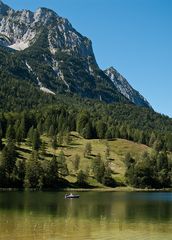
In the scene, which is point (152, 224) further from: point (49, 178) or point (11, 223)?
point (49, 178)

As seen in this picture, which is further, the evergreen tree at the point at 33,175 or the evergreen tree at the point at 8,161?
the evergreen tree at the point at 8,161

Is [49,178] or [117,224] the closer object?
[117,224]

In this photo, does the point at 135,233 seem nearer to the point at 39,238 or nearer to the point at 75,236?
the point at 75,236

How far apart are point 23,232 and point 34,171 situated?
13414 cm

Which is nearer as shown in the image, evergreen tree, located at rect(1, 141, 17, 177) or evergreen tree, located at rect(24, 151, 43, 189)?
evergreen tree, located at rect(24, 151, 43, 189)

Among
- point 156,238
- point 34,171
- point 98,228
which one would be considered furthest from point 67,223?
point 34,171

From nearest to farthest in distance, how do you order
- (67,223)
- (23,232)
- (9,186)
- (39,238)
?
(39,238) → (23,232) → (67,223) → (9,186)

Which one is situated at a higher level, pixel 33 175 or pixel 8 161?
pixel 8 161

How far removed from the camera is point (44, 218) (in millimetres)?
78375

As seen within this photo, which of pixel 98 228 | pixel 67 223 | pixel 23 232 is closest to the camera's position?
pixel 23 232

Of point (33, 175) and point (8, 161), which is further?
point (8, 161)

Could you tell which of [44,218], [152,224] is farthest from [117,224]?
[44,218]

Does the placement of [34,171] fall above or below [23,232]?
above

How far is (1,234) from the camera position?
56812mm
